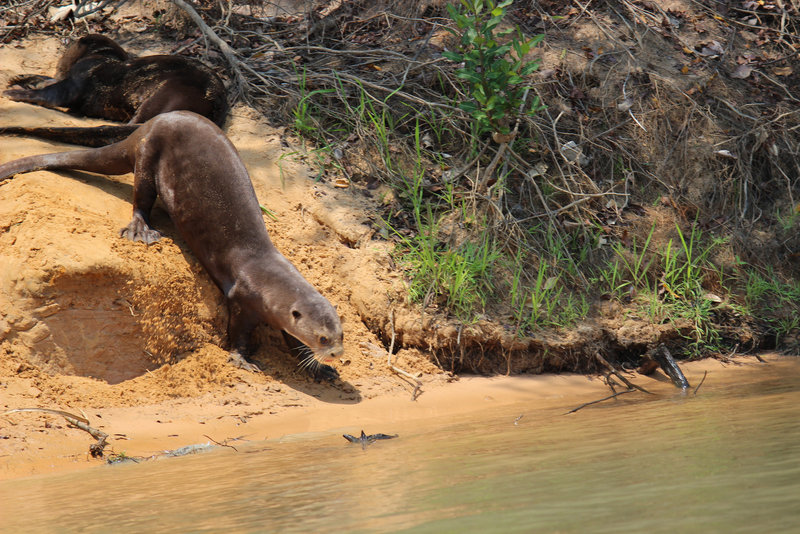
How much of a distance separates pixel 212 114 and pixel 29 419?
2783mm

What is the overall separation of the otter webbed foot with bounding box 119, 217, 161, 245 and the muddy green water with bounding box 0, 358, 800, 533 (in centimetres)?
146

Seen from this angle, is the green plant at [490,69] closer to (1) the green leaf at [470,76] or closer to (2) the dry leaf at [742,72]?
(1) the green leaf at [470,76]

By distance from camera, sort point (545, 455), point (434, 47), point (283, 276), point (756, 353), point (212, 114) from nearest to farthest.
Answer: point (545, 455), point (283, 276), point (756, 353), point (212, 114), point (434, 47)

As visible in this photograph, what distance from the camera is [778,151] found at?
5.95 meters

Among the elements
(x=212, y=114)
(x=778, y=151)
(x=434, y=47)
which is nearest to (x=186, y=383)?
(x=212, y=114)

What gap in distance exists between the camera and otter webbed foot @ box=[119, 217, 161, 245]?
434 cm

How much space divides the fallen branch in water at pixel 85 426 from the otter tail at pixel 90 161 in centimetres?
159

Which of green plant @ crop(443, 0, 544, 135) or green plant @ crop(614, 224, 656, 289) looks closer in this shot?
green plant @ crop(443, 0, 544, 135)

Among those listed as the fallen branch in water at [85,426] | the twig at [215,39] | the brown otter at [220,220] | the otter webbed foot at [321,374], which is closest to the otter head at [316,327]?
the brown otter at [220,220]

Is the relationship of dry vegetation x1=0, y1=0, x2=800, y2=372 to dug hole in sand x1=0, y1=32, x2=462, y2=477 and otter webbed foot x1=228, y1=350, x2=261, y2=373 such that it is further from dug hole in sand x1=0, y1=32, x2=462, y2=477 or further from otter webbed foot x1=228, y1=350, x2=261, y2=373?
otter webbed foot x1=228, y1=350, x2=261, y2=373

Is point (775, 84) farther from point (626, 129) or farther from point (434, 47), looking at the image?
point (434, 47)

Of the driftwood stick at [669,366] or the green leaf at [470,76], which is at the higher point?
the green leaf at [470,76]

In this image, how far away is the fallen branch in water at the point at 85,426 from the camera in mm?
3359

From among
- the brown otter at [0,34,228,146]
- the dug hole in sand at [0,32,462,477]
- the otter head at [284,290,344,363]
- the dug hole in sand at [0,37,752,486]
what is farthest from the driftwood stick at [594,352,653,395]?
the brown otter at [0,34,228,146]
